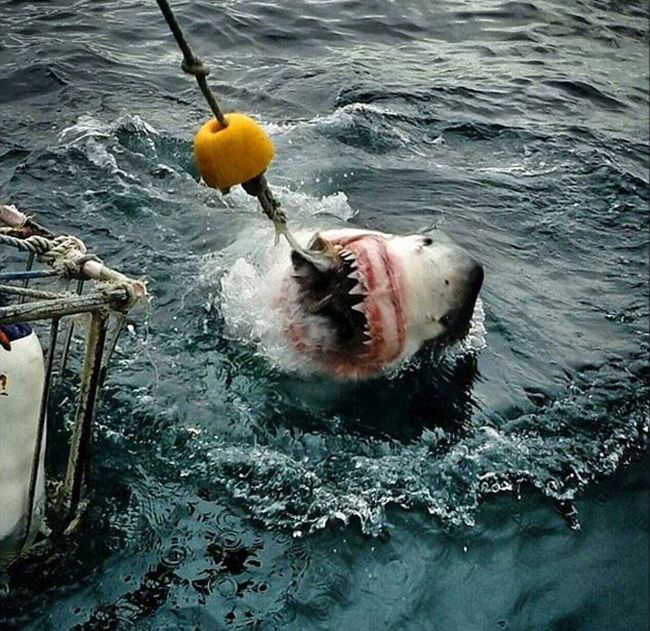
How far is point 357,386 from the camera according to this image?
135 inches

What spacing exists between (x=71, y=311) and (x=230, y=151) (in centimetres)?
57

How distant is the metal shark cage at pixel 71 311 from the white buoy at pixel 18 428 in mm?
21

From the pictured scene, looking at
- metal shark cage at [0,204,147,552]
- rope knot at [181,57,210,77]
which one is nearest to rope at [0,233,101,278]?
metal shark cage at [0,204,147,552]

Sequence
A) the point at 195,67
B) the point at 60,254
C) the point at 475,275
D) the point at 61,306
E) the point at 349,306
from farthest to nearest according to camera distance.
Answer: the point at 475,275 < the point at 349,306 < the point at 60,254 < the point at 195,67 < the point at 61,306

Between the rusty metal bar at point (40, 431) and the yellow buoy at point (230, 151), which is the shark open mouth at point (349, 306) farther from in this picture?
the rusty metal bar at point (40, 431)

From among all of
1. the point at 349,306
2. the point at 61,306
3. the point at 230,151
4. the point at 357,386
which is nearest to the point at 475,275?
the point at 349,306

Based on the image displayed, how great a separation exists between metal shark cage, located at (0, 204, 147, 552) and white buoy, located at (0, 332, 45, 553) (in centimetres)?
2

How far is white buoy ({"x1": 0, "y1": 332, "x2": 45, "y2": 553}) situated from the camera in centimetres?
237

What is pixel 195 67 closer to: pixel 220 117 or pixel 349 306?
pixel 220 117

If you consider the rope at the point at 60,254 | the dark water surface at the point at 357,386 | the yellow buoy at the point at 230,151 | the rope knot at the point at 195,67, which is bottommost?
the dark water surface at the point at 357,386

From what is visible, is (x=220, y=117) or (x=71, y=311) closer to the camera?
(x=71, y=311)

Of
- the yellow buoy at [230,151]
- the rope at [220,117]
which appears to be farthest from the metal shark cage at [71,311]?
the rope at [220,117]

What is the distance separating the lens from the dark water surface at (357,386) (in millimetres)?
2846

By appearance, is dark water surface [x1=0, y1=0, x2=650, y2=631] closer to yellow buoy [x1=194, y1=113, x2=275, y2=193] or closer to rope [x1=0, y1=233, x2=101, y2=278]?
rope [x1=0, y1=233, x2=101, y2=278]
